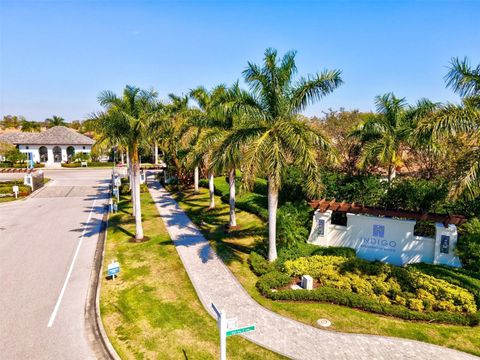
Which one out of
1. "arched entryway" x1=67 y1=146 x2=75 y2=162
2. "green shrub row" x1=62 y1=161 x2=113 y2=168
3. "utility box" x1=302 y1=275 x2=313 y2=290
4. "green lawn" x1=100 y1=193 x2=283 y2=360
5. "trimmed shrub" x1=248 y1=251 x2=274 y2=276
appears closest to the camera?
"green lawn" x1=100 y1=193 x2=283 y2=360

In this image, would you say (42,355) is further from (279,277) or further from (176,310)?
(279,277)

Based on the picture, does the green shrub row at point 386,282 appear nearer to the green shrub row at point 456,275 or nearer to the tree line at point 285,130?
the green shrub row at point 456,275

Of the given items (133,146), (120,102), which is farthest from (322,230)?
(120,102)

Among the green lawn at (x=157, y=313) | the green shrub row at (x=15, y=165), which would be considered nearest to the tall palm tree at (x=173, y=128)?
the green lawn at (x=157, y=313)

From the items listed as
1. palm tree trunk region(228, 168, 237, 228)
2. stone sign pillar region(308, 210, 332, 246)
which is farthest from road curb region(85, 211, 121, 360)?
stone sign pillar region(308, 210, 332, 246)

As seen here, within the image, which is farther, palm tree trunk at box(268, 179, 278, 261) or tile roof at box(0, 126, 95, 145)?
tile roof at box(0, 126, 95, 145)

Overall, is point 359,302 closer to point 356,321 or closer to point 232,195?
point 356,321

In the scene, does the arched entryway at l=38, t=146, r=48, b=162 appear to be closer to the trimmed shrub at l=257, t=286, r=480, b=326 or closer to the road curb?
the road curb
